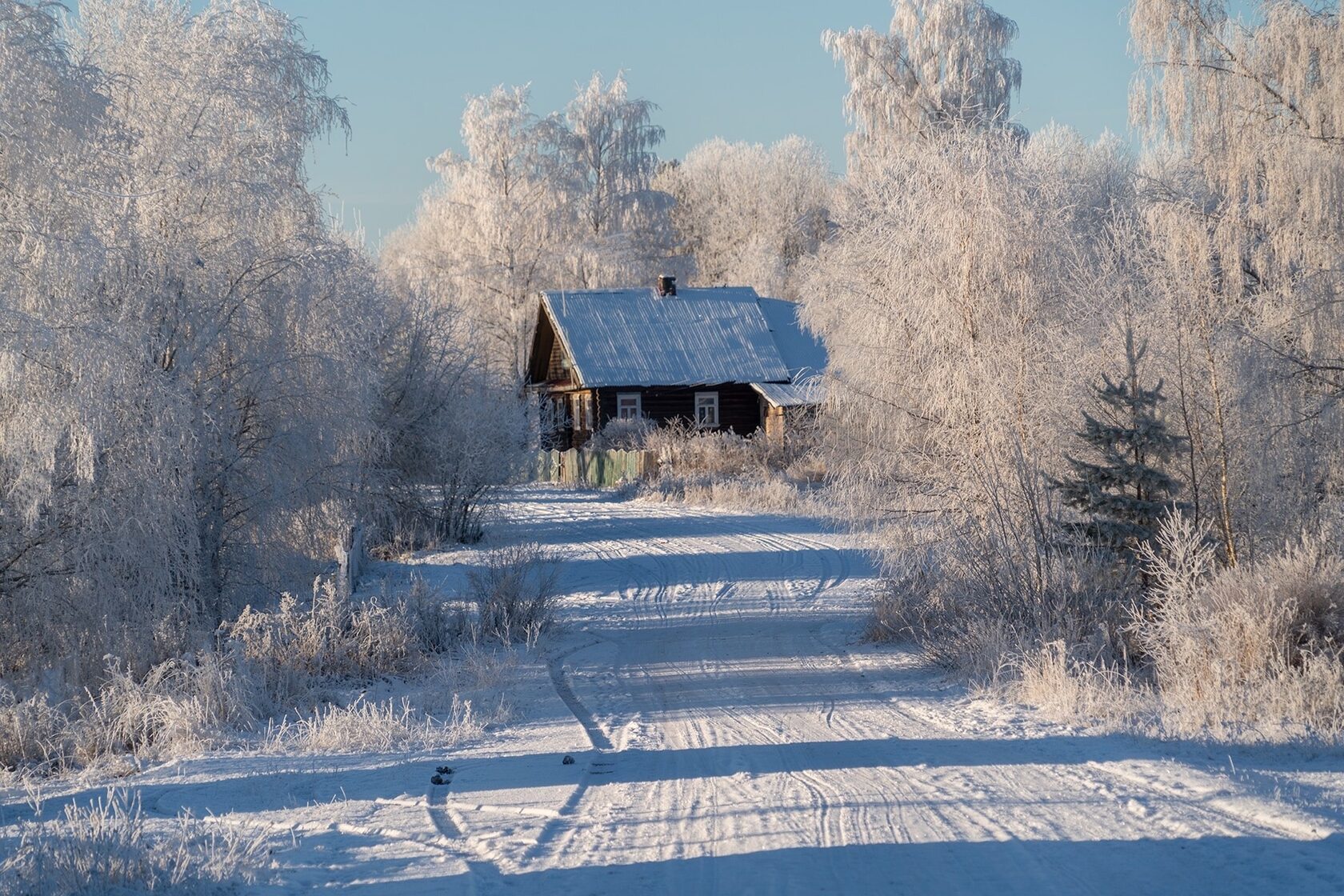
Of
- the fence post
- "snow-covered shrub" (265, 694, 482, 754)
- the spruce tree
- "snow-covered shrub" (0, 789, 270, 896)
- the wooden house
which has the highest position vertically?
the wooden house

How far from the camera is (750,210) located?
55.8m

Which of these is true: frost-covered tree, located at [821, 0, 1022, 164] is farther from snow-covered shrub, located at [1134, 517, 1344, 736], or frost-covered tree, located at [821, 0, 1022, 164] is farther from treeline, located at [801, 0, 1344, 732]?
snow-covered shrub, located at [1134, 517, 1344, 736]

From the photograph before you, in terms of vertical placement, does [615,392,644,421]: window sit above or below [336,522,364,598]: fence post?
above

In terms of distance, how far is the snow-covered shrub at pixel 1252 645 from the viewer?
7277mm

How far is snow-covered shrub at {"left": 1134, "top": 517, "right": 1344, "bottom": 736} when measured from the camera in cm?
728

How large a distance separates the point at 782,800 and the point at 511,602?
6.68m

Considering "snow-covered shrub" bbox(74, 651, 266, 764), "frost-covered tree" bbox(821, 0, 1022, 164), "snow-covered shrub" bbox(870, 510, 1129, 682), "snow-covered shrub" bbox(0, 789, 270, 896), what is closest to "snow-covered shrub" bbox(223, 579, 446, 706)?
"snow-covered shrub" bbox(74, 651, 266, 764)

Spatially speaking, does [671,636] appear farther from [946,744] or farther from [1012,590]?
[946,744]

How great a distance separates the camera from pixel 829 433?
43.8 feet

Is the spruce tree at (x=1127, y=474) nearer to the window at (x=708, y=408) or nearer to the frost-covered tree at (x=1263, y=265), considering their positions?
the frost-covered tree at (x=1263, y=265)

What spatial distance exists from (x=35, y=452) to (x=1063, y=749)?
26.8 ft

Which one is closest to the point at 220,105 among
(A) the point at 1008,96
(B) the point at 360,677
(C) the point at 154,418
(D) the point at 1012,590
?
(C) the point at 154,418

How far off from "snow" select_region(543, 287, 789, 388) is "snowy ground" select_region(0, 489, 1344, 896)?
29.8 m

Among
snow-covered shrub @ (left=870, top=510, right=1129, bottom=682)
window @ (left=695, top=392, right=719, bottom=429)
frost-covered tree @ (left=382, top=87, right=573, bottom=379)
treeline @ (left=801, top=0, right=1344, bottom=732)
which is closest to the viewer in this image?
snow-covered shrub @ (left=870, top=510, right=1129, bottom=682)
